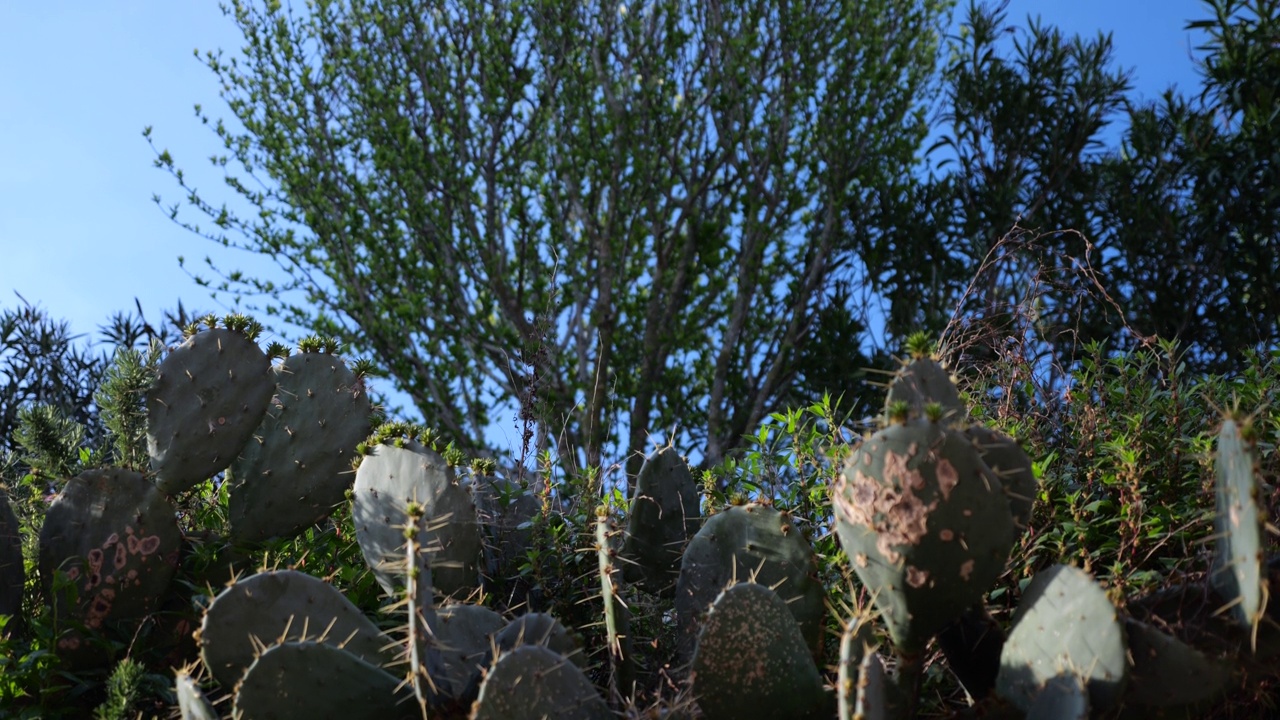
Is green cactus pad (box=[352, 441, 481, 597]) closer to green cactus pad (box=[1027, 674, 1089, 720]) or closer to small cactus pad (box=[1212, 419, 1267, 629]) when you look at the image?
green cactus pad (box=[1027, 674, 1089, 720])

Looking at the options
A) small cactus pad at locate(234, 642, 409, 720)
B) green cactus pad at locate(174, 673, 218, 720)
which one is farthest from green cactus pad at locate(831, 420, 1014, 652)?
green cactus pad at locate(174, 673, 218, 720)

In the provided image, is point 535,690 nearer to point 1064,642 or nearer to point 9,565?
point 1064,642

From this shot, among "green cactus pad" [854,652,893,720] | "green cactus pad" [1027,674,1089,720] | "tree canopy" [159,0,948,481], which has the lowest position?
"green cactus pad" [1027,674,1089,720]

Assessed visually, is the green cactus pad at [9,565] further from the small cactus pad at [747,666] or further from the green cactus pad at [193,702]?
the small cactus pad at [747,666]

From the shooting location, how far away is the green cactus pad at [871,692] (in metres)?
1.87

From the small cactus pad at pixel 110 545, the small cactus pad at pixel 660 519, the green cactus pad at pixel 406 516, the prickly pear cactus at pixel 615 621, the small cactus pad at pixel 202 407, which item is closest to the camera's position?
the prickly pear cactus at pixel 615 621

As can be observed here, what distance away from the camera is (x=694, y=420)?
10.0m

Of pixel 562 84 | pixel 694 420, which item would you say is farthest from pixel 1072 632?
pixel 562 84

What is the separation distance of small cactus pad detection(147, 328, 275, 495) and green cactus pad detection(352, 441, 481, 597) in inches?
25.3

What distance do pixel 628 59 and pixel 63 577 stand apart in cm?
792

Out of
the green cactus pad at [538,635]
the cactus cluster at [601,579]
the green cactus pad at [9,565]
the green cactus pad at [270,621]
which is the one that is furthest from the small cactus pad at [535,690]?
the green cactus pad at [9,565]

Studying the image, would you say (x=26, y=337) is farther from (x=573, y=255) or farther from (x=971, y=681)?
(x=971, y=681)

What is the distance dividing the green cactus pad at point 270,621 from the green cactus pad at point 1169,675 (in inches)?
58.4

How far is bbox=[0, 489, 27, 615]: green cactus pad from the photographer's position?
3.03 meters
